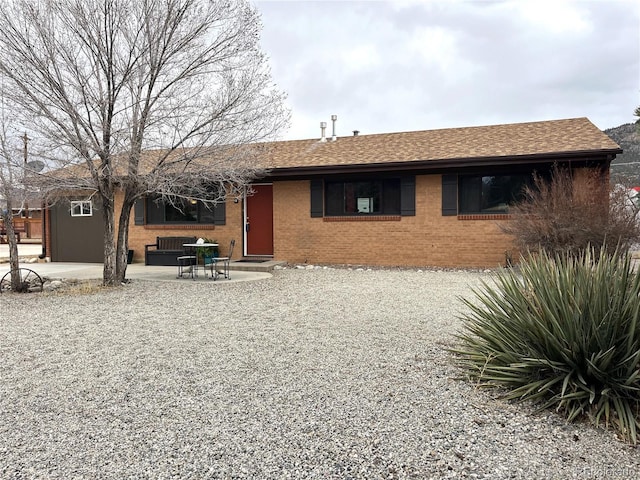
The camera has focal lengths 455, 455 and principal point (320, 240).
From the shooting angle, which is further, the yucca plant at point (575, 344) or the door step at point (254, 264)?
the door step at point (254, 264)

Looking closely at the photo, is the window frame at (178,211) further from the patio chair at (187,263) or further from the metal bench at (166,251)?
the patio chair at (187,263)

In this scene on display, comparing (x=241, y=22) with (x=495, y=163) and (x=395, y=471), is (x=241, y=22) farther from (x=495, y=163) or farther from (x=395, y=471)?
(x=395, y=471)

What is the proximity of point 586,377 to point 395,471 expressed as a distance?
1.82m

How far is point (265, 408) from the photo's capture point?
139 inches

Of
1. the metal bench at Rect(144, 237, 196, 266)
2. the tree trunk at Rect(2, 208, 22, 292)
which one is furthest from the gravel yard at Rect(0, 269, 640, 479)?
the metal bench at Rect(144, 237, 196, 266)

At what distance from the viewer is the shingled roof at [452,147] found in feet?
39.8

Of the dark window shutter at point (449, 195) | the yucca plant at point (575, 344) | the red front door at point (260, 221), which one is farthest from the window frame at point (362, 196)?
the yucca plant at point (575, 344)

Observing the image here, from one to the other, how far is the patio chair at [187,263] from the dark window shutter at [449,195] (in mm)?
7120

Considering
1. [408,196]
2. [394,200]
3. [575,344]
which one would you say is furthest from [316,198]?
[575,344]

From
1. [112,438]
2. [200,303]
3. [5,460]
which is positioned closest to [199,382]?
[112,438]

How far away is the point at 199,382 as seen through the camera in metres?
4.12

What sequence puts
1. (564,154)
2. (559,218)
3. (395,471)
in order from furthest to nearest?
1. (564,154)
2. (559,218)
3. (395,471)

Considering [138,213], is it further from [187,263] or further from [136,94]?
[136,94]

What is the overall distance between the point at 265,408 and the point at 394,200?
10.8m
